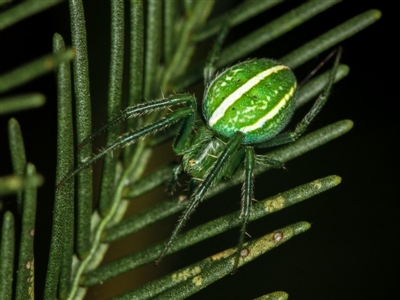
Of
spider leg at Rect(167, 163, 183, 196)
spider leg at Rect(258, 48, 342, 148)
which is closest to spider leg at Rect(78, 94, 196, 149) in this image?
spider leg at Rect(167, 163, 183, 196)

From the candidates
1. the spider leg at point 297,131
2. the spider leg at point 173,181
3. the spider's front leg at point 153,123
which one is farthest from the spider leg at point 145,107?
the spider leg at point 297,131

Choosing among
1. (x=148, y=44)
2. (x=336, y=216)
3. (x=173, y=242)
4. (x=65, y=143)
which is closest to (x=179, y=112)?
(x=148, y=44)

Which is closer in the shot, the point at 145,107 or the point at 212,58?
the point at 145,107

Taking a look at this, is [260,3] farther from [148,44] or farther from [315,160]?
[315,160]

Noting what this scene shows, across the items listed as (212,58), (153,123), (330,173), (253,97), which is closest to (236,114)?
(253,97)

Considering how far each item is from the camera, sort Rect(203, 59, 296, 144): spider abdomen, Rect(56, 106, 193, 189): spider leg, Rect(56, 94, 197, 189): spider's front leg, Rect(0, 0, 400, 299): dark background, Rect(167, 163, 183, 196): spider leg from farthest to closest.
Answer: Rect(0, 0, 400, 299): dark background < Rect(203, 59, 296, 144): spider abdomen < Rect(167, 163, 183, 196): spider leg < Rect(56, 94, 197, 189): spider's front leg < Rect(56, 106, 193, 189): spider leg

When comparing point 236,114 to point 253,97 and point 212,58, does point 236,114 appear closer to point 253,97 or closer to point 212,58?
point 253,97

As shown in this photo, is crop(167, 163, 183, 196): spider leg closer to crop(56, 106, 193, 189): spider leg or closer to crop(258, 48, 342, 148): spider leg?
crop(56, 106, 193, 189): spider leg
